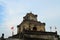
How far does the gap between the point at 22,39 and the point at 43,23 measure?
10821 mm

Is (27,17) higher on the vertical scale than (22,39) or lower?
higher

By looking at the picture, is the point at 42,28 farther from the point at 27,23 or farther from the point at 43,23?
the point at 27,23

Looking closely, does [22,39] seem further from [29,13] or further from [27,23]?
[29,13]

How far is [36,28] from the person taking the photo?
4462 cm

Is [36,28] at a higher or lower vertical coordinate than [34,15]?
lower

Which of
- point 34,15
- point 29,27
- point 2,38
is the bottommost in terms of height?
point 2,38

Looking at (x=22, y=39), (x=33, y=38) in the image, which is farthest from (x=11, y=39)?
(x=33, y=38)

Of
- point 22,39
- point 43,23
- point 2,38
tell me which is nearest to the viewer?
point 22,39

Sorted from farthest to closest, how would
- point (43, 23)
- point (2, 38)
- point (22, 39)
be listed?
point (43, 23)
point (2, 38)
point (22, 39)

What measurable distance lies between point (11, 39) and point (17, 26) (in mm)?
10067

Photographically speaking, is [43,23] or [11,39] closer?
[11,39]

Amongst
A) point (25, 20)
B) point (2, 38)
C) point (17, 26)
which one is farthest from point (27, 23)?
point (2, 38)

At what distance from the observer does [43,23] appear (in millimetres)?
45344

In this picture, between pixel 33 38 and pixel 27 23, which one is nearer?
pixel 33 38
